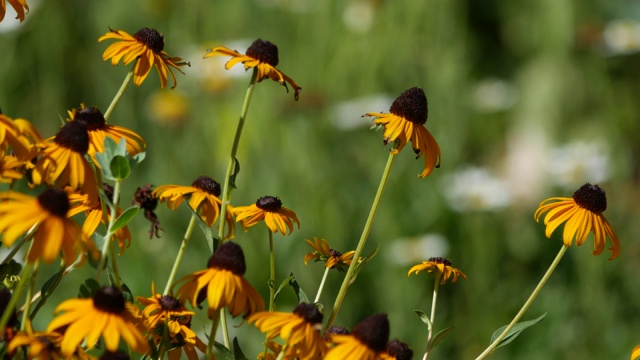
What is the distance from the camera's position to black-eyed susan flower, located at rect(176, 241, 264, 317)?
0.64 meters

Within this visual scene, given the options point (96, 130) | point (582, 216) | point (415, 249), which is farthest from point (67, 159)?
point (415, 249)

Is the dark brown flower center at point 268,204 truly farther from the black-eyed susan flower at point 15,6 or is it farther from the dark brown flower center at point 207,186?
the black-eyed susan flower at point 15,6

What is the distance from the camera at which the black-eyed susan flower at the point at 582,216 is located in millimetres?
853

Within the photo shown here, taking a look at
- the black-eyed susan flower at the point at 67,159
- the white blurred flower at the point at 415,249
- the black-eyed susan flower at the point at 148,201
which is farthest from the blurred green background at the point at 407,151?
the black-eyed susan flower at the point at 67,159

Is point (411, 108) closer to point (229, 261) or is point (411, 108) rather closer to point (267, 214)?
point (267, 214)

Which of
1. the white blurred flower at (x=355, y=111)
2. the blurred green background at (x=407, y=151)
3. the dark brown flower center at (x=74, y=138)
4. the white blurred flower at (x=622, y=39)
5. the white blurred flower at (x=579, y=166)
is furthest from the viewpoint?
the white blurred flower at (x=622, y=39)

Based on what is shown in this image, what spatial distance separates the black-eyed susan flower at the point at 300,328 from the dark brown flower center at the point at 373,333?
3 centimetres

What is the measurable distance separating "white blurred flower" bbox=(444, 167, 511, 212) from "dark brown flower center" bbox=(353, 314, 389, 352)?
90.4 inches

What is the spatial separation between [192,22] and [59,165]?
2947mm

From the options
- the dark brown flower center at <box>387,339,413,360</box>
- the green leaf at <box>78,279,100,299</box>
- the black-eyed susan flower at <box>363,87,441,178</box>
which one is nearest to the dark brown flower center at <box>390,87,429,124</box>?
the black-eyed susan flower at <box>363,87,441,178</box>

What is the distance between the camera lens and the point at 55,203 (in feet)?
2.03

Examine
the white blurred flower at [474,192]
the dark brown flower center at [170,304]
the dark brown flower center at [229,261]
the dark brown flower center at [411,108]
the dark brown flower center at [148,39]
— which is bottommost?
the dark brown flower center at [170,304]

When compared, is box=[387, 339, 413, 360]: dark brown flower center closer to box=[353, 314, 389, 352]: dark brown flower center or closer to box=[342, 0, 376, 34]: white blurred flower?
box=[353, 314, 389, 352]: dark brown flower center

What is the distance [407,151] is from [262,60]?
2019 mm
